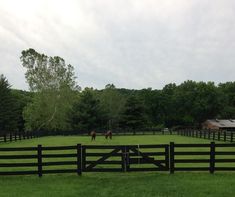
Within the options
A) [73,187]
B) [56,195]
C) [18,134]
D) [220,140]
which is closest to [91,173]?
[73,187]

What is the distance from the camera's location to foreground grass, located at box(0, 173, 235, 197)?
1135 cm

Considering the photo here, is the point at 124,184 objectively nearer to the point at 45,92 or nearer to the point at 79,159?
the point at 79,159

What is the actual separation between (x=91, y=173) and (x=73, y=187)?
3.03 meters

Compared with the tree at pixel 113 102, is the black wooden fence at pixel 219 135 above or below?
below

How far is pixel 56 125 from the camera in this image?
83.8m

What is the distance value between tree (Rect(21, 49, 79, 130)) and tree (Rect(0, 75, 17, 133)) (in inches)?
138

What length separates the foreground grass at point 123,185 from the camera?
11352mm

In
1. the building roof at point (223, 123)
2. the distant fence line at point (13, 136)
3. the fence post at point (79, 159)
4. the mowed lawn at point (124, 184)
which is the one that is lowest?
the building roof at point (223, 123)

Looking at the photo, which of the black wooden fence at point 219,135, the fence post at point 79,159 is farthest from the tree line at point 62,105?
the fence post at point 79,159

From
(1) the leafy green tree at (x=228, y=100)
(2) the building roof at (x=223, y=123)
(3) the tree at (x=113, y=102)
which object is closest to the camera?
→ (3) the tree at (x=113, y=102)

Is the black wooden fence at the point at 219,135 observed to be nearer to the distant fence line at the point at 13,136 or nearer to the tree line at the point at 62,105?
the distant fence line at the point at 13,136

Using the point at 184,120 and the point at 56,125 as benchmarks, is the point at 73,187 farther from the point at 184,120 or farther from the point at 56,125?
the point at 184,120

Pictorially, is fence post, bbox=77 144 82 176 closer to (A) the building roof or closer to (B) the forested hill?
(B) the forested hill

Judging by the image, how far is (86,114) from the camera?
90875 millimetres
